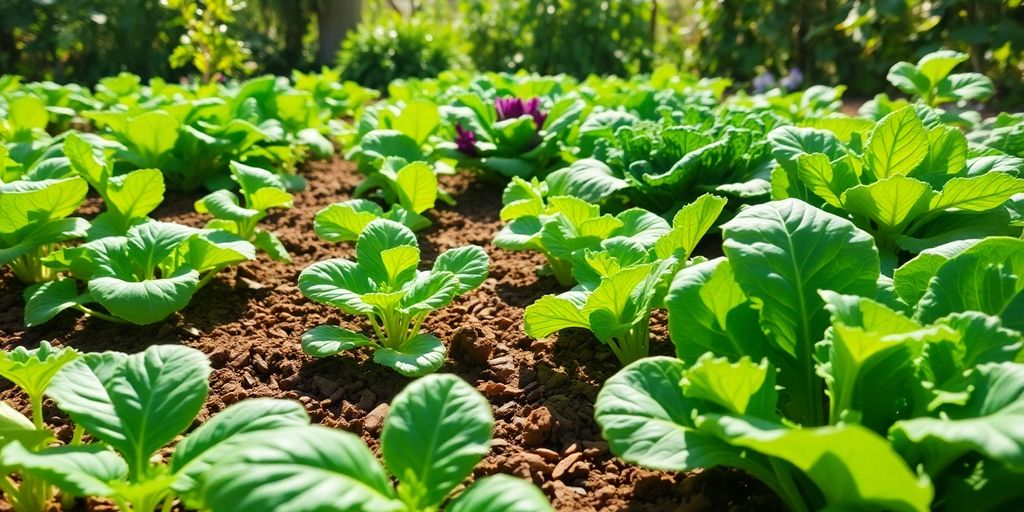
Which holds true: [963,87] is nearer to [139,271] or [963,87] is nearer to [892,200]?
[892,200]

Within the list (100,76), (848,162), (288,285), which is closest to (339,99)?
(288,285)

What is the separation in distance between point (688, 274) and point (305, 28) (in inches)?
386

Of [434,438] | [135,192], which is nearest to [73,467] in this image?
[434,438]

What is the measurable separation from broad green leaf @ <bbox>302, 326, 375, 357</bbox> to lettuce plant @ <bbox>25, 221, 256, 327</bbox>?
359mm

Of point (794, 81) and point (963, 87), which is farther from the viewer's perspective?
point (794, 81)

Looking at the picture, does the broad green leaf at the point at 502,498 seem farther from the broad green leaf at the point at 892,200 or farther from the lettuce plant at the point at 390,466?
the broad green leaf at the point at 892,200

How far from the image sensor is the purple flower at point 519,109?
3.67 m

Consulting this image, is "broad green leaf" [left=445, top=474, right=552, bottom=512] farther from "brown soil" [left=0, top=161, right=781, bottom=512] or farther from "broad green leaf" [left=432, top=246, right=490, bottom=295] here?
"broad green leaf" [left=432, top=246, right=490, bottom=295]

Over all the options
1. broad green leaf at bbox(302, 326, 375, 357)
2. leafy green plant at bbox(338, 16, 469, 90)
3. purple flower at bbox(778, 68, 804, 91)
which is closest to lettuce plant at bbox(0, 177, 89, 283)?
broad green leaf at bbox(302, 326, 375, 357)

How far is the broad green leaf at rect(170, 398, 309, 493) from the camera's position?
1318 millimetres

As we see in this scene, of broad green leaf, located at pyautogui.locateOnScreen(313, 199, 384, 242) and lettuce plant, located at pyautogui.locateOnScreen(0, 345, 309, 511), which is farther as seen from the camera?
broad green leaf, located at pyautogui.locateOnScreen(313, 199, 384, 242)

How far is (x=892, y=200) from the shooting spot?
2098 mm

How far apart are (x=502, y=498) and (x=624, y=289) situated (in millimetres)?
790

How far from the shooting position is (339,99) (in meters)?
5.17
